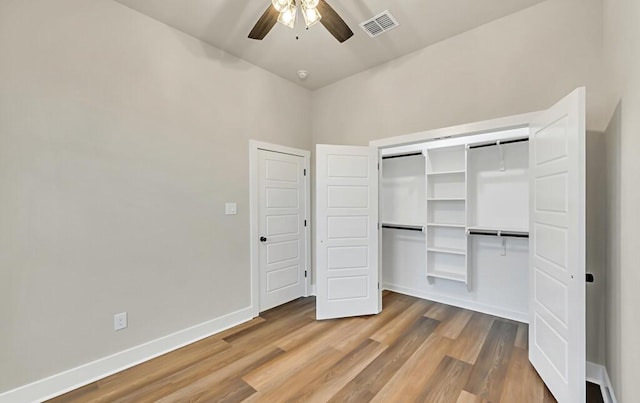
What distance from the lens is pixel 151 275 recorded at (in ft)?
8.31

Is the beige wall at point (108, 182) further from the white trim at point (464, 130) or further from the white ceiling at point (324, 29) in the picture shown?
the white trim at point (464, 130)

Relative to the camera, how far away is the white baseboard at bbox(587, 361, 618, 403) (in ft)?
6.20

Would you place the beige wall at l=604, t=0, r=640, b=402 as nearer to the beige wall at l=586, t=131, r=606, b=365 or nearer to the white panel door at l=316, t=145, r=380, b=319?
the beige wall at l=586, t=131, r=606, b=365

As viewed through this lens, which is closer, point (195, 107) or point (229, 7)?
point (229, 7)

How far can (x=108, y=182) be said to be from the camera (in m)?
2.29

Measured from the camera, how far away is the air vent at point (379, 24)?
2541mm

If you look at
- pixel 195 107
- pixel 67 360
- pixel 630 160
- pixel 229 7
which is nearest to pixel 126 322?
pixel 67 360

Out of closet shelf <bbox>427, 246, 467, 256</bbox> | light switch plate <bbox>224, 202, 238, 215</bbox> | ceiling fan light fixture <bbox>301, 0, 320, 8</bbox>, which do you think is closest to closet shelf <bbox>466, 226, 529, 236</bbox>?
closet shelf <bbox>427, 246, 467, 256</bbox>

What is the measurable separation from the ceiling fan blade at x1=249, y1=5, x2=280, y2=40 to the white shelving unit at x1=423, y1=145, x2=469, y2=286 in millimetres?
2678

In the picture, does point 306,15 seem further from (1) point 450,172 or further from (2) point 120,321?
(2) point 120,321

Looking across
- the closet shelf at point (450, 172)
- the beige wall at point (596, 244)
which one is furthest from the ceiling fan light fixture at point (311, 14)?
the closet shelf at point (450, 172)

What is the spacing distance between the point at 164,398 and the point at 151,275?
1056mm

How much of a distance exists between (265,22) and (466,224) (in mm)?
3245

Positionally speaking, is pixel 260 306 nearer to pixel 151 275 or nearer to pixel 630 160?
pixel 151 275
